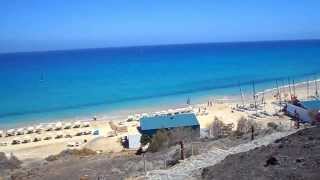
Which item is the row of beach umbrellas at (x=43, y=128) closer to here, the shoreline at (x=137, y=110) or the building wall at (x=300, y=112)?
the shoreline at (x=137, y=110)

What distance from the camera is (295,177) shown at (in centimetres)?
1164

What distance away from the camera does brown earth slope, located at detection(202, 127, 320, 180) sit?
1203 centimetres

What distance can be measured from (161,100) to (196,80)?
27.8m

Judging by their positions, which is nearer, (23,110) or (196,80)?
(23,110)

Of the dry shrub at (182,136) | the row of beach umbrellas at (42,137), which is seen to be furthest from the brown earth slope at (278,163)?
the row of beach umbrellas at (42,137)

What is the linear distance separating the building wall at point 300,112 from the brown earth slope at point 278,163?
2432cm

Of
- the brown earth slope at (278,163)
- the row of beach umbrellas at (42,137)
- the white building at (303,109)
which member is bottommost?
the row of beach umbrellas at (42,137)

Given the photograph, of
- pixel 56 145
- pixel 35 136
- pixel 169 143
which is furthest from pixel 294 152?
pixel 35 136

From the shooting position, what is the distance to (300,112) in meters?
41.2

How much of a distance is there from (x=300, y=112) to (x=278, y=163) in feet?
97.2

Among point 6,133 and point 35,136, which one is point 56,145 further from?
point 6,133

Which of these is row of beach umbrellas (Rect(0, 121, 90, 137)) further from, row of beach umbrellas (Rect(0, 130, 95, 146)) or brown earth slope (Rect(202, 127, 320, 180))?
brown earth slope (Rect(202, 127, 320, 180))

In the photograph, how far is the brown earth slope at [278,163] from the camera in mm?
12031

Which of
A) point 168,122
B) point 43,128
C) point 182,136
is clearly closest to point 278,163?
point 182,136
